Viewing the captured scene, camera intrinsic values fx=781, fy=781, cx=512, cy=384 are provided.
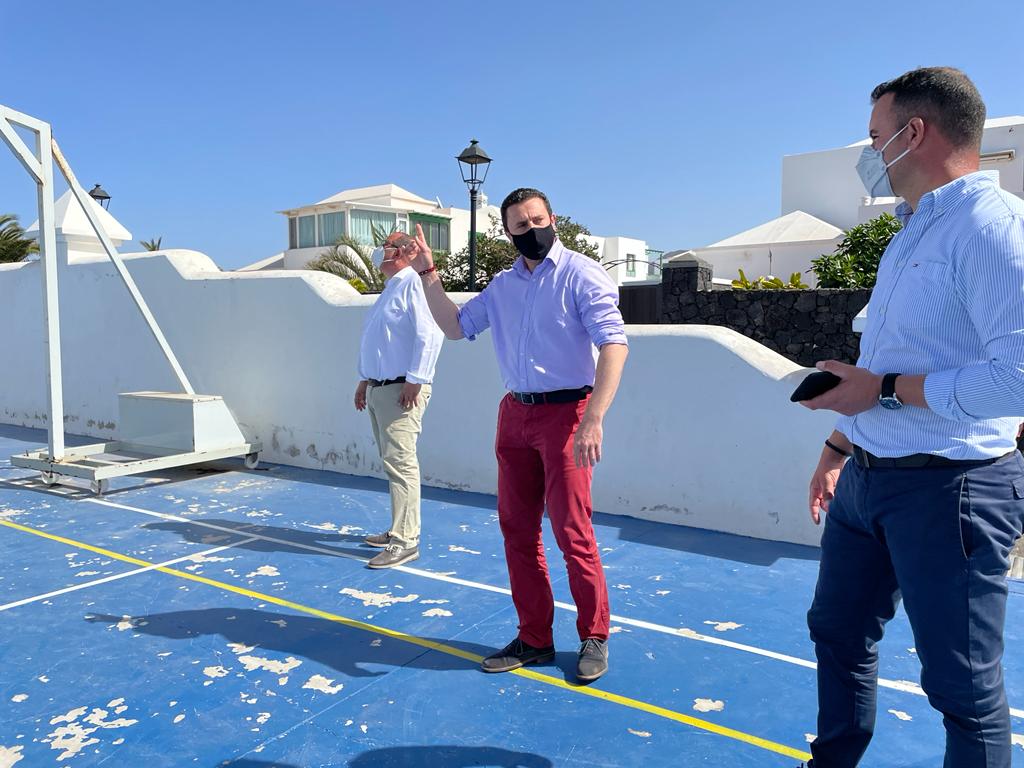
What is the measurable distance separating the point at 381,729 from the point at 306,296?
5.08 metres

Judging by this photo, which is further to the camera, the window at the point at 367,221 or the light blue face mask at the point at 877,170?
the window at the point at 367,221

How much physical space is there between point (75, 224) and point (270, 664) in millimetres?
7767

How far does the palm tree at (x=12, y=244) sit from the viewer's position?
80.1 ft

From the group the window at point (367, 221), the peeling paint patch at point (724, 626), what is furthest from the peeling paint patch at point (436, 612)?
the window at point (367, 221)

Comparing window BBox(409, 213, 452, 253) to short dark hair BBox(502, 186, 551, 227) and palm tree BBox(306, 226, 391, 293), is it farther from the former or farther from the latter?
short dark hair BBox(502, 186, 551, 227)

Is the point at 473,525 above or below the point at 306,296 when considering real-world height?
below

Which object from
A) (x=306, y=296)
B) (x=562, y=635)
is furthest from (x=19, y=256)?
(x=562, y=635)

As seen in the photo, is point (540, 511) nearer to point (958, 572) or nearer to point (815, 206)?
point (958, 572)

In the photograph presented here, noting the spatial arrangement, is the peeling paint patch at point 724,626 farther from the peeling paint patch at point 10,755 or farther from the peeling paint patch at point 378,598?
the peeling paint patch at point 10,755

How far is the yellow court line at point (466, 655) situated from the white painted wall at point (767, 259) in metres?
18.3

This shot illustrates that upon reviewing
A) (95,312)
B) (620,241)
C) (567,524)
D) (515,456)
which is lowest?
(567,524)

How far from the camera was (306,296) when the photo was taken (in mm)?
7125

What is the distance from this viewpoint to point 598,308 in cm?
292

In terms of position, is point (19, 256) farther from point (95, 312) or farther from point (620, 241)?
point (620, 241)
